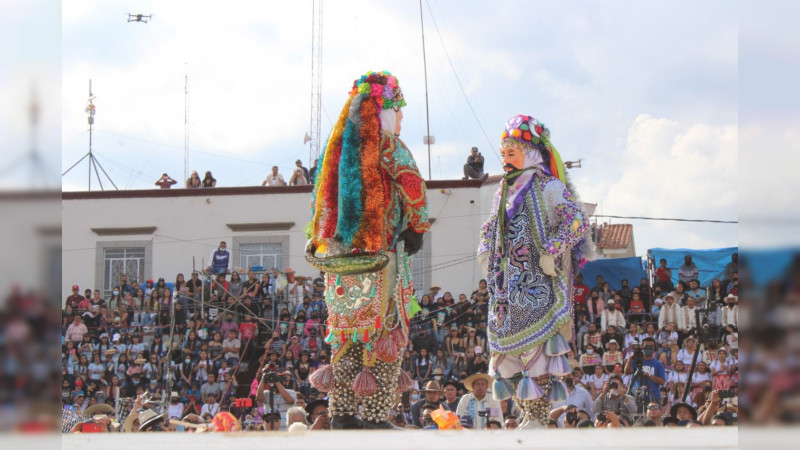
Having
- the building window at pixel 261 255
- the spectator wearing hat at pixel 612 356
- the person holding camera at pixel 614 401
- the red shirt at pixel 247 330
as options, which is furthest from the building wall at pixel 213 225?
the person holding camera at pixel 614 401

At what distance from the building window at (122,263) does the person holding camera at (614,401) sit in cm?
1566

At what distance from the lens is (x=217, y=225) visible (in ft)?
73.9

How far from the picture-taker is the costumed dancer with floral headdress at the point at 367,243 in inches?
236

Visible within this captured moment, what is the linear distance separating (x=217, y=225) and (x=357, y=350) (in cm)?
1695

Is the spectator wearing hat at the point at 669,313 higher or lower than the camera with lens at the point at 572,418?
higher

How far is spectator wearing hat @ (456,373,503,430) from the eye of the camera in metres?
8.23

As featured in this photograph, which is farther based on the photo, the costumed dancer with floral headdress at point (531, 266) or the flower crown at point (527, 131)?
the flower crown at point (527, 131)

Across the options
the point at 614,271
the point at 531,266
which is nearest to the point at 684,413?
the point at 531,266

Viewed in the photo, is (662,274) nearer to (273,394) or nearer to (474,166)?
(474,166)

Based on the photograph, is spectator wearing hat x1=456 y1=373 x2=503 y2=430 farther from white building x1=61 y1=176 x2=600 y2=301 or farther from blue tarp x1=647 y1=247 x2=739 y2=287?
white building x1=61 y1=176 x2=600 y2=301

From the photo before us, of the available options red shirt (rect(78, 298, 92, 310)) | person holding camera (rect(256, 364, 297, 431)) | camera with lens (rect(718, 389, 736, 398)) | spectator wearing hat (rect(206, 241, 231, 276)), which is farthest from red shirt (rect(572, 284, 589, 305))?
red shirt (rect(78, 298, 92, 310))

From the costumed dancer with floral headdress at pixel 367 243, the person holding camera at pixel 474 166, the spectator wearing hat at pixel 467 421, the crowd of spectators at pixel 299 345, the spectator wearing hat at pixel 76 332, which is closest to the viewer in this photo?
the costumed dancer with floral headdress at pixel 367 243

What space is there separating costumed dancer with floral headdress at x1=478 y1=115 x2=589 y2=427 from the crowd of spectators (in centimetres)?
325

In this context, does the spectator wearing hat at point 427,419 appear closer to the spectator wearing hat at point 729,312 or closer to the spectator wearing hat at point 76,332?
the spectator wearing hat at point 729,312
